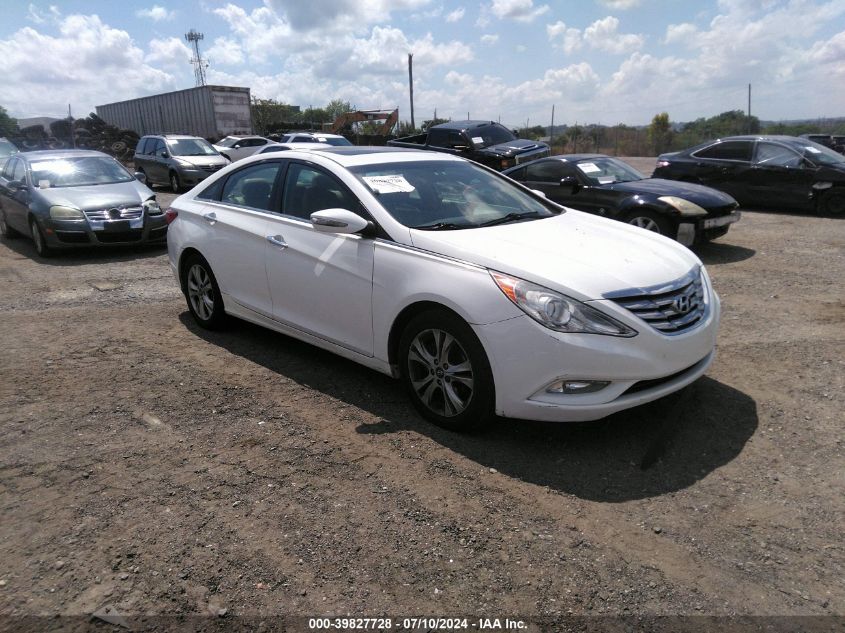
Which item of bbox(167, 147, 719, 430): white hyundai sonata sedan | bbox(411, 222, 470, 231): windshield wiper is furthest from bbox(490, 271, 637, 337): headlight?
bbox(411, 222, 470, 231): windshield wiper

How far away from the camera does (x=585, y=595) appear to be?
8.15 feet

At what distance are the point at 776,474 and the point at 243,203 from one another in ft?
13.5

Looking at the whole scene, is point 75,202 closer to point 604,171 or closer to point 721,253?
point 604,171

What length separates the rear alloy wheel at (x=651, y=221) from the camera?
8180 mm

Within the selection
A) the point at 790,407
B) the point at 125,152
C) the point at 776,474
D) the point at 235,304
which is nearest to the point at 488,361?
the point at 776,474

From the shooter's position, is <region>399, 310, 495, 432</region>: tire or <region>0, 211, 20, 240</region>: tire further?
<region>0, 211, 20, 240</region>: tire

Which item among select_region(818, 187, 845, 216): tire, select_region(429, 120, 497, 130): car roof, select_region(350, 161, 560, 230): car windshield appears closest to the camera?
select_region(350, 161, 560, 230): car windshield

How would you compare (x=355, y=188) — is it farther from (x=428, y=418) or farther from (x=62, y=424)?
(x=62, y=424)

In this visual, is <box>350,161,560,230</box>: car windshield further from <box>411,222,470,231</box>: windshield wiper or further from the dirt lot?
the dirt lot

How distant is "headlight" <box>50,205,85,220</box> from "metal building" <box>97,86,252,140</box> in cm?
2013

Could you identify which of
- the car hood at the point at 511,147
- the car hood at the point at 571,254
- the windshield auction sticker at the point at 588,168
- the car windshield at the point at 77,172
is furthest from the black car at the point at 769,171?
the car windshield at the point at 77,172

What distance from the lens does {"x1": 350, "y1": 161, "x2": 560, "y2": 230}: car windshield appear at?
4.10 meters

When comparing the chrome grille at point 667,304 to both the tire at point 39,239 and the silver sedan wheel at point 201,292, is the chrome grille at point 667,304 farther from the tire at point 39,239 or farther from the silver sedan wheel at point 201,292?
the tire at point 39,239

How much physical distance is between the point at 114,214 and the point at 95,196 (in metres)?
0.50
